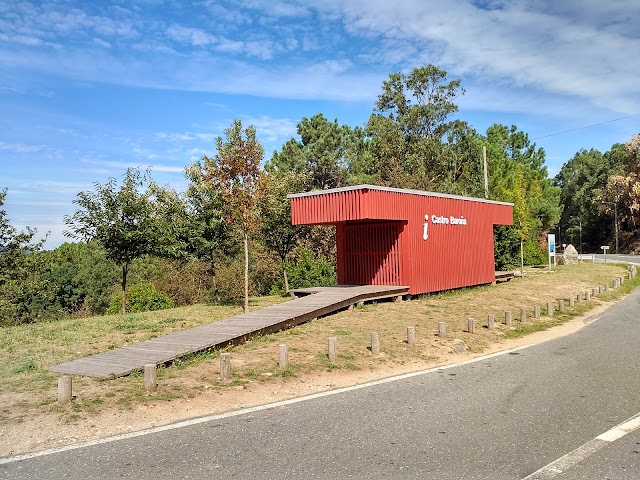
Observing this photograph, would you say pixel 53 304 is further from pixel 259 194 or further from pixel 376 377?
pixel 376 377

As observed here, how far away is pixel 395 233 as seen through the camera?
19828mm

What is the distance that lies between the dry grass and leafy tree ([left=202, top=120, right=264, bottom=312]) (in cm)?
344

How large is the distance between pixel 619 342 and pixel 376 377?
6.50 m

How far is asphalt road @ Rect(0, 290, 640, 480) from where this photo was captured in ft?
16.9

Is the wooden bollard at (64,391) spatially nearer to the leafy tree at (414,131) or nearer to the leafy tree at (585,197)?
the leafy tree at (414,131)

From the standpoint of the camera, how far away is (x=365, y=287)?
19.6m

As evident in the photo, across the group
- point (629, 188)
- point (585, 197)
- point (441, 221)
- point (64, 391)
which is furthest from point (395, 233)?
point (585, 197)

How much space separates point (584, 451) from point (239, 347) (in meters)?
7.48

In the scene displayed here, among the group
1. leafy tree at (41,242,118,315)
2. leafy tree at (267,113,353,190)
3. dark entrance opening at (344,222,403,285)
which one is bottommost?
leafy tree at (41,242,118,315)

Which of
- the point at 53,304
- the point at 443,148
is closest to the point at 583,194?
the point at 443,148

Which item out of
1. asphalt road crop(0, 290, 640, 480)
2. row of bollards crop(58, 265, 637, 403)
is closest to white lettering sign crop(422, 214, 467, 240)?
row of bollards crop(58, 265, 637, 403)

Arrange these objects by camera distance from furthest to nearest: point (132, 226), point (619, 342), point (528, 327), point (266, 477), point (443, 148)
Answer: point (443, 148) → point (132, 226) → point (528, 327) → point (619, 342) → point (266, 477)

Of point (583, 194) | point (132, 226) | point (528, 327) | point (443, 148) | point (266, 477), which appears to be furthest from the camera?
point (583, 194)

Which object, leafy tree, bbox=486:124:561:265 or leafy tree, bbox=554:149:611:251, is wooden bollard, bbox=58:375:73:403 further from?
leafy tree, bbox=554:149:611:251
